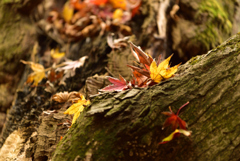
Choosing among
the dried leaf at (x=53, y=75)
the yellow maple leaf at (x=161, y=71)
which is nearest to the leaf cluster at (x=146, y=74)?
the yellow maple leaf at (x=161, y=71)

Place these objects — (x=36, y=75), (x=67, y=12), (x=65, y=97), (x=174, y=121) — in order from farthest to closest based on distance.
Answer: (x=67, y=12) → (x=36, y=75) → (x=65, y=97) → (x=174, y=121)

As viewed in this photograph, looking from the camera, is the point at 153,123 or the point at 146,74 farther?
the point at 146,74

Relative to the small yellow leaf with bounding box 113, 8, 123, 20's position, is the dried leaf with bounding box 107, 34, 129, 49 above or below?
below

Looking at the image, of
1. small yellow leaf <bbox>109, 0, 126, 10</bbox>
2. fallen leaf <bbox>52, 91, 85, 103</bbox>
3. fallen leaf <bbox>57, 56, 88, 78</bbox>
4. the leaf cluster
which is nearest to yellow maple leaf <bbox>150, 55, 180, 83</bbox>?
the leaf cluster

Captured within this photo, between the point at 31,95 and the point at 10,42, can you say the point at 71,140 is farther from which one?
the point at 10,42

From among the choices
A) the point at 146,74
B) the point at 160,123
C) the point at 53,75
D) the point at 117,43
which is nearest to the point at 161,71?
the point at 146,74

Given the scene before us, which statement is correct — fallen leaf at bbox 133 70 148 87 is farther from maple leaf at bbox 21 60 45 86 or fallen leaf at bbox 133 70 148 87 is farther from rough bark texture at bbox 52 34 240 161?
maple leaf at bbox 21 60 45 86

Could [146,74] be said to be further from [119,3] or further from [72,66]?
[119,3]

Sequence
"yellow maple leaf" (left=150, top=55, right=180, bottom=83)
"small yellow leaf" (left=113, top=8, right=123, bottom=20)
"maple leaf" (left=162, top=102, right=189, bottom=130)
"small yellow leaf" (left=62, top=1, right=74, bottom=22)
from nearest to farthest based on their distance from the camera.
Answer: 1. "maple leaf" (left=162, top=102, right=189, bottom=130)
2. "yellow maple leaf" (left=150, top=55, right=180, bottom=83)
3. "small yellow leaf" (left=113, top=8, right=123, bottom=20)
4. "small yellow leaf" (left=62, top=1, right=74, bottom=22)
